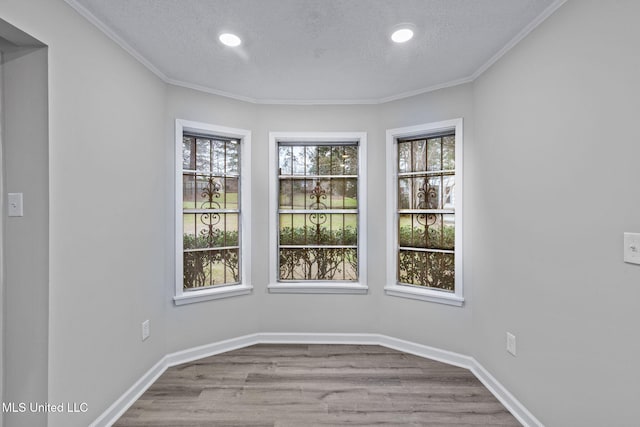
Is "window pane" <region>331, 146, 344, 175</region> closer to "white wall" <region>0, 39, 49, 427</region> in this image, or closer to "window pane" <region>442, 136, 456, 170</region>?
"window pane" <region>442, 136, 456, 170</region>

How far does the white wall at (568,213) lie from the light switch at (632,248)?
40 mm

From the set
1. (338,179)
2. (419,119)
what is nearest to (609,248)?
(419,119)

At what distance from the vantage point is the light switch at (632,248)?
1.30 m

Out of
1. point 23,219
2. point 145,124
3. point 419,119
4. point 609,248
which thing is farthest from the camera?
point 419,119

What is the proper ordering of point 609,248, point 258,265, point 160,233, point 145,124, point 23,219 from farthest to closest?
1. point 258,265
2. point 160,233
3. point 145,124
4. point 23,219
5. point 609,248

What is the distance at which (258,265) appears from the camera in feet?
10.2

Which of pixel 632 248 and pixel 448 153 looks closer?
pixel 632 248

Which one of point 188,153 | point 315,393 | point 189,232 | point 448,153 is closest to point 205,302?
point 189,232

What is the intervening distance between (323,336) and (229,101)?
2.51 m

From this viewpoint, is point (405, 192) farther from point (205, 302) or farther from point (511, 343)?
point (205, 302)

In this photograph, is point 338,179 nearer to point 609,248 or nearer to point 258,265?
point 258,265

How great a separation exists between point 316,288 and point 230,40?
2.28 meters

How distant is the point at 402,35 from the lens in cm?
200

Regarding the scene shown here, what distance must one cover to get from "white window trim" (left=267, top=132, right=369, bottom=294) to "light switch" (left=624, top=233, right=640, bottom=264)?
6.45 feet
